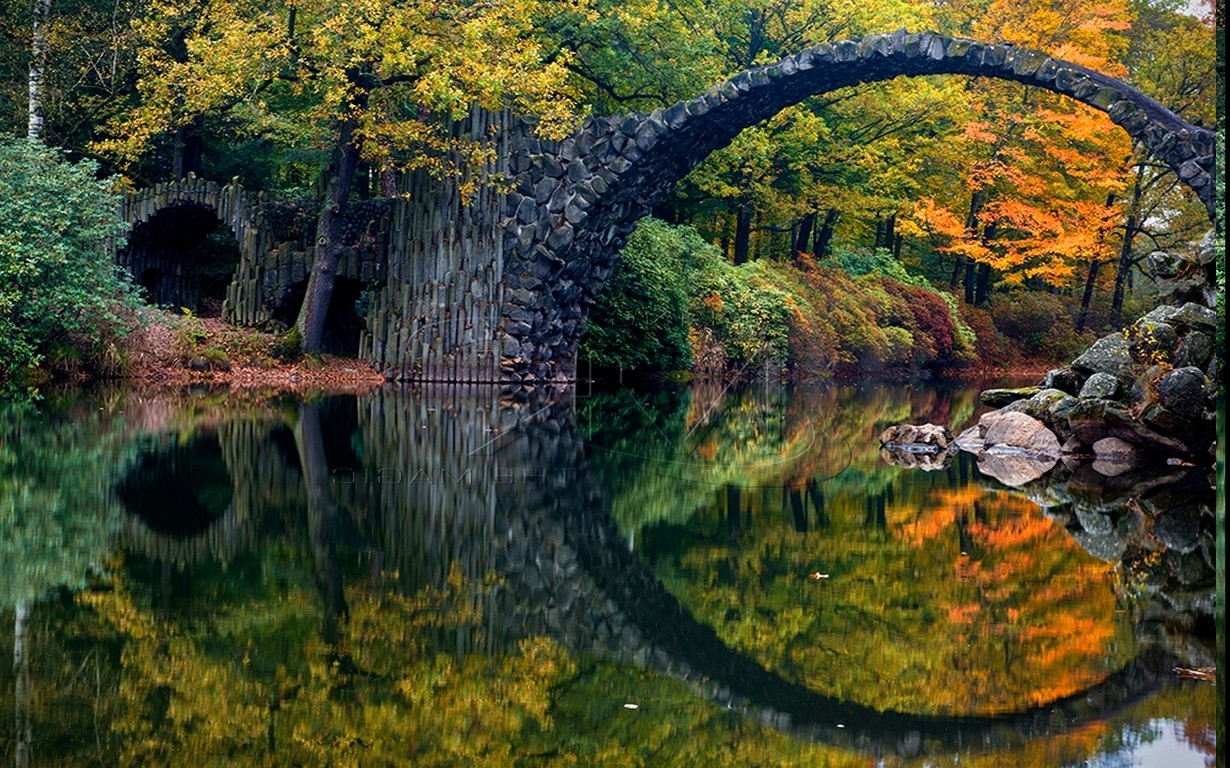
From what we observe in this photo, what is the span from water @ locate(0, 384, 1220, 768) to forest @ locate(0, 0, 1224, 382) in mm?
9054

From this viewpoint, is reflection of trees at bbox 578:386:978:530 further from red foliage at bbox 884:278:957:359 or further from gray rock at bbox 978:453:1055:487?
red foliage at bbox 884:278:957:359

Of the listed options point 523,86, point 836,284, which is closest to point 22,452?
point 523,86

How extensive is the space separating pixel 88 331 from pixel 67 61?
8801 millimetres

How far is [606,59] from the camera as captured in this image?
870 inches

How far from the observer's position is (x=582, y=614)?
465 cm

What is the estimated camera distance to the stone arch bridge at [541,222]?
17.0 metres

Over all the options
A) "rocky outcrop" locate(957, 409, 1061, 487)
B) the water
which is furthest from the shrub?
the water

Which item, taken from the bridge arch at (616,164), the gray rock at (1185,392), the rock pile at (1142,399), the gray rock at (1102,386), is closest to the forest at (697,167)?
the bridge arch at (616,164)

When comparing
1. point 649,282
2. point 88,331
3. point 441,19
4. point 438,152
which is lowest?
point 88,331

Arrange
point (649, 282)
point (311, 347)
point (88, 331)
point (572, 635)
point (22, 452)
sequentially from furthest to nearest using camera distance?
point (649, 282) → point (311, 347) → point (88, 331) → point (22, 452) → point (572, 635)

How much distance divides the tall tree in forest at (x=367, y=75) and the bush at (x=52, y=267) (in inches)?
92.9

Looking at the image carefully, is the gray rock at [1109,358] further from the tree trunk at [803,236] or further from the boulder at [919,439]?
the tree trunk at [803,236]

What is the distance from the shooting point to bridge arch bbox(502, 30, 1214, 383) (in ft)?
53.1

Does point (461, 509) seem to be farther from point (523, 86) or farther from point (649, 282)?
point (649, 282)
